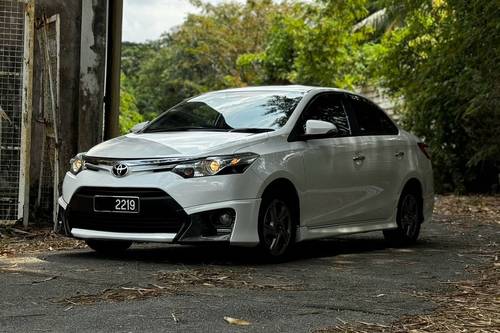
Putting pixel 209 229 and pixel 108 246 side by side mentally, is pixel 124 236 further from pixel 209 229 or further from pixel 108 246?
pixel 108 246

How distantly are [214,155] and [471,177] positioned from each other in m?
14.4

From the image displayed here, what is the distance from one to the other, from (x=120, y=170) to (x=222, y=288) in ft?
5.81

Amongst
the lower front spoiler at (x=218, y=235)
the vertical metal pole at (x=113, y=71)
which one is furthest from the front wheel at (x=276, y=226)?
the vertical metal pole at (x=113, y=71)

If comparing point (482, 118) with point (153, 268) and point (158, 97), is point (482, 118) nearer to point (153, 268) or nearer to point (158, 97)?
point (153, 268)

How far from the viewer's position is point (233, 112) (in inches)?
355

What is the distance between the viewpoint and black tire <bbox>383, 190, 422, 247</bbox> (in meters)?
10.5

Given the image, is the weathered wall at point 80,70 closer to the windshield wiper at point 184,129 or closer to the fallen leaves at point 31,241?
the fallen leaves at point 31,241

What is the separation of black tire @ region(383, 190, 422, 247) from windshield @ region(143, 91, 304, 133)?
6.79 ft

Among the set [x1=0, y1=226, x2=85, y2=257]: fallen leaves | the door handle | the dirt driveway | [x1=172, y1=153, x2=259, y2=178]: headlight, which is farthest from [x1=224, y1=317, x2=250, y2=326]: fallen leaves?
the door handle

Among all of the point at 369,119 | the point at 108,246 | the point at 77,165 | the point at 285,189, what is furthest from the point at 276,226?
the point at 369,119

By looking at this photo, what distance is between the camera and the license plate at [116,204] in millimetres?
7996

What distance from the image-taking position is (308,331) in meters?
5.28

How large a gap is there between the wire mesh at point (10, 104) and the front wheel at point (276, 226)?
3.92 meters

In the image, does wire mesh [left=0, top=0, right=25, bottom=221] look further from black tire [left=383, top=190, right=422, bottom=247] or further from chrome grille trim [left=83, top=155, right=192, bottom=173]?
black tire [left=383, top=190, right=422, bottom=247]
